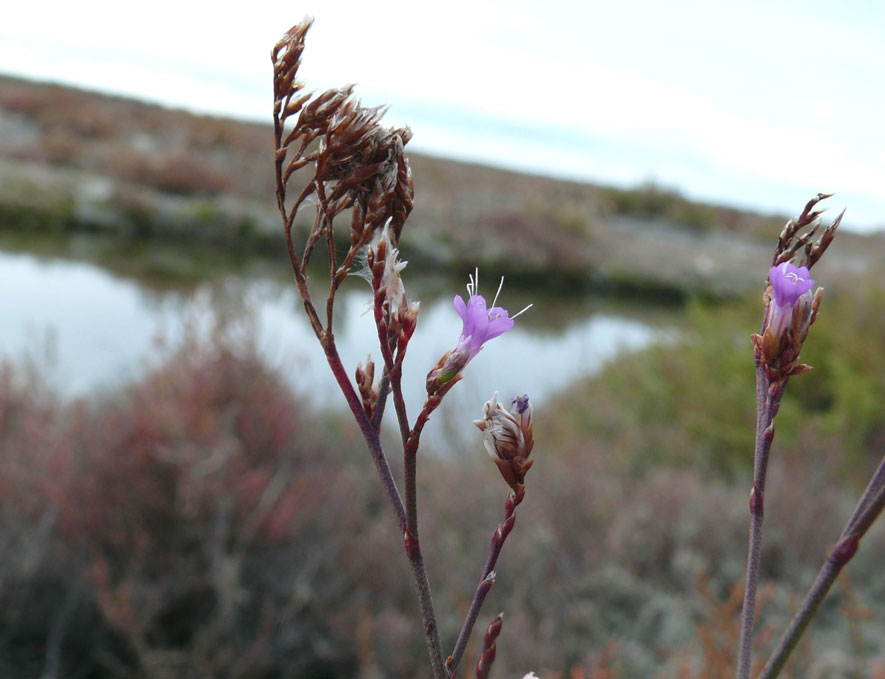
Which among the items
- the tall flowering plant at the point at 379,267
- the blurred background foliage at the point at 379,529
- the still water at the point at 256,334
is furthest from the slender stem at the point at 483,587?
the still water at the point at 256,334

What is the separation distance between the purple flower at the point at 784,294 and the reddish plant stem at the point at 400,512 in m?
0.29

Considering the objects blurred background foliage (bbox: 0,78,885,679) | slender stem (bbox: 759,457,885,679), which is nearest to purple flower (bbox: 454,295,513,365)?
slender stem (bbox: 759,457,885,679)

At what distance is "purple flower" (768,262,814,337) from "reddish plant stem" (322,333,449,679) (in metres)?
0.29

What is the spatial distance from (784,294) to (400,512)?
31cm

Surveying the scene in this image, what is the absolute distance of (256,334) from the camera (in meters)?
3.81

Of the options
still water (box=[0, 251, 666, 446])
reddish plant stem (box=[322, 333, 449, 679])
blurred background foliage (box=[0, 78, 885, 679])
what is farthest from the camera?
still water (box=[0, 251, 666, 446])

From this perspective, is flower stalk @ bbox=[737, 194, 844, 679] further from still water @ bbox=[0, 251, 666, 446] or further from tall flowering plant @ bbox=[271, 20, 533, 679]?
still water @ bbox=[0, 251, 666, 446]

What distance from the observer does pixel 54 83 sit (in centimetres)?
3209

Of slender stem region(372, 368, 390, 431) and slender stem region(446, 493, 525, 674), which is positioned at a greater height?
slender stem region(372, 368, 390, 431)

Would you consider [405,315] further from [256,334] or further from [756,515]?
[256,334]

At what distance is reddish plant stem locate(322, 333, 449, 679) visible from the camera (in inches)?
18.1

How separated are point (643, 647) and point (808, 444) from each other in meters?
2.10

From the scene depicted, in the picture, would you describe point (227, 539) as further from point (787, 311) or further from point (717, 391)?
point (717, 391)

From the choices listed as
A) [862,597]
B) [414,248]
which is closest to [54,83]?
[414,248]
